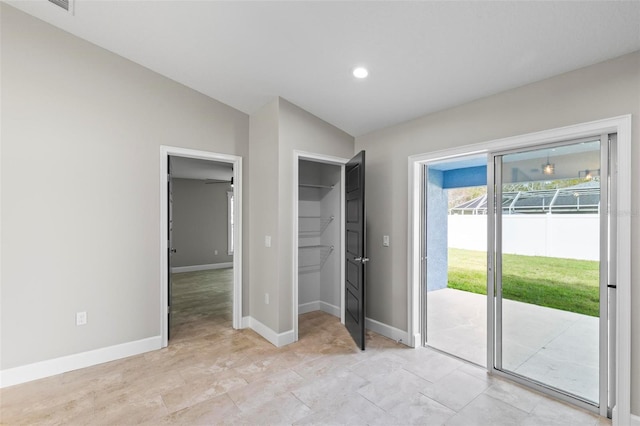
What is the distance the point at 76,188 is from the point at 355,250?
2.93 meters

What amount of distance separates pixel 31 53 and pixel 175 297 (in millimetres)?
4100

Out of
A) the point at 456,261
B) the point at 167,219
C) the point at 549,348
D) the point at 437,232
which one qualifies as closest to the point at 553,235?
the point at 549,348

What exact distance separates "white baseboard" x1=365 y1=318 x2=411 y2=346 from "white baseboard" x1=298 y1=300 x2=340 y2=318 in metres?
0.67

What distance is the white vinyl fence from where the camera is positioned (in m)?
2.34

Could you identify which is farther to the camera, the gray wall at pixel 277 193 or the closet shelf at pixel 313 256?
the closet shelf at pixel 313 256

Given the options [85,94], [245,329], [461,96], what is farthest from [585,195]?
[85,94]

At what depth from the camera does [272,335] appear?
11.4 ft

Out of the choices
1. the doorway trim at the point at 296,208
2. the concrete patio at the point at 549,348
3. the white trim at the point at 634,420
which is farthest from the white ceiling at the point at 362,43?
the white trim at the point at 634,420

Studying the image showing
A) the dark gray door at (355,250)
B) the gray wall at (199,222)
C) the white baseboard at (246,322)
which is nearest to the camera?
the dark gray door at (355,250)

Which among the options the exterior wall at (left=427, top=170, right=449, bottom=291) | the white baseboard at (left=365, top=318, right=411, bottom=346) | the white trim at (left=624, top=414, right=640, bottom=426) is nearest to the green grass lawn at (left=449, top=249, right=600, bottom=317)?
the white trim at (left=624, top=414, right=640, bottom=426)

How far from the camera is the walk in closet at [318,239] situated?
4.46m

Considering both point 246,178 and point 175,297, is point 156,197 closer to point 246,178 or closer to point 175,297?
point 246,178

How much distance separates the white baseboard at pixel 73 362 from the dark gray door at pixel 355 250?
2225mm

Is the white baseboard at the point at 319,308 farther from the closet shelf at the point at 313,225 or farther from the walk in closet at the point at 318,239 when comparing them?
the closet shelf at the point at 313,225
